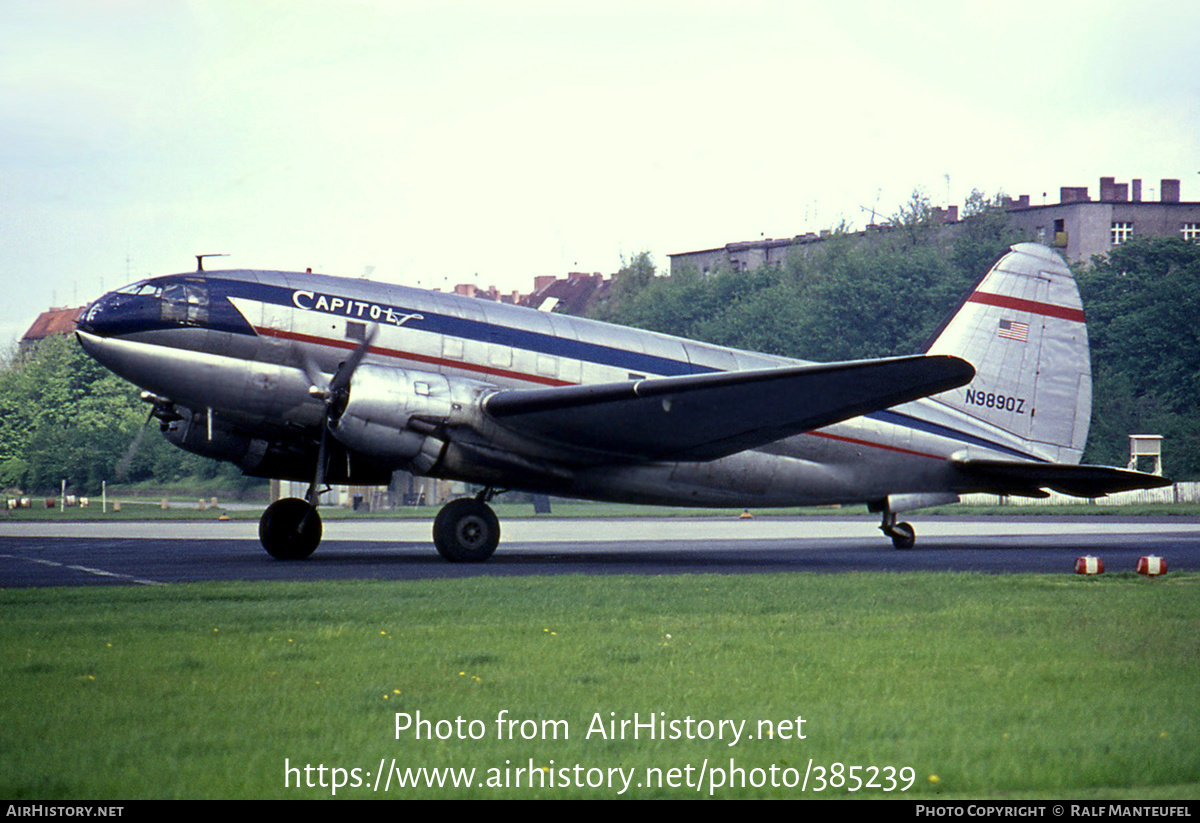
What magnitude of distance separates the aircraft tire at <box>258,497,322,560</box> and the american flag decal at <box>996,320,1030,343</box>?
538 inches

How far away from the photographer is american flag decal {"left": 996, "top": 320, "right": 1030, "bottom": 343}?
23.7 metres

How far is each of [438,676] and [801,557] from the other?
1356 centimetres

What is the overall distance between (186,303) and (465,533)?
18.1 feet

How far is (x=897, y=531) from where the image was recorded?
2316 centimetres

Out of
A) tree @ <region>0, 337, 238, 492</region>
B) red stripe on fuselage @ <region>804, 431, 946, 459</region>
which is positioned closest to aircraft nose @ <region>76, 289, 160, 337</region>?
red stripe on fuselage @ <region>804, 431, 946, 459</region>

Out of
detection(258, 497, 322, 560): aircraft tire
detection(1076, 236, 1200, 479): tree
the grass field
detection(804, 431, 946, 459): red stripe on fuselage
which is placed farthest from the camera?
detection(1076, 236, 1200, 479): tree

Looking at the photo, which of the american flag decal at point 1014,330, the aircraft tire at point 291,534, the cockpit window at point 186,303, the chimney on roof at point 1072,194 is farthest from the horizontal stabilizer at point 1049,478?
the chimney on roof at point 1072,194

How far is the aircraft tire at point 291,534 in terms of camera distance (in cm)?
2000

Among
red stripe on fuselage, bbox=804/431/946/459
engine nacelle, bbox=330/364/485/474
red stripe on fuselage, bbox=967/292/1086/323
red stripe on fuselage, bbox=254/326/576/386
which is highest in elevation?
red stripe on fuselage, bbox=967/292/1086/323

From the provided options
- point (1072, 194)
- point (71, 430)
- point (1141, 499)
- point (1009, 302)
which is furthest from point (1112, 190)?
point (1009, 302)

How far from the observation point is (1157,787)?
18.7ft

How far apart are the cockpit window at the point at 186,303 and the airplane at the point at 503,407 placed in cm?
3

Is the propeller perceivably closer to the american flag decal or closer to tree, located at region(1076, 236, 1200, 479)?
the american flag decal

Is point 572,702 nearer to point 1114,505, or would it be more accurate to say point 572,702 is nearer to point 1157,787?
point 1157,787
